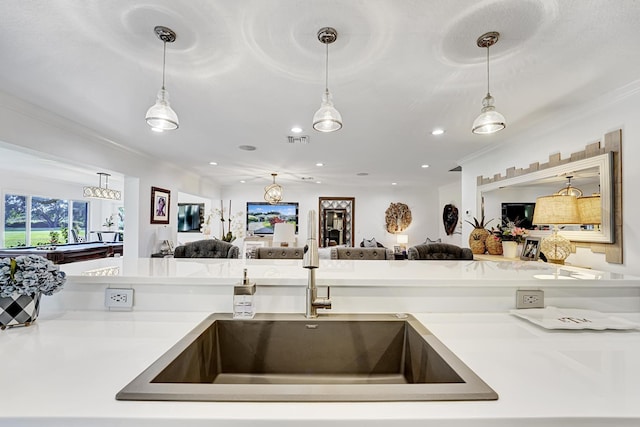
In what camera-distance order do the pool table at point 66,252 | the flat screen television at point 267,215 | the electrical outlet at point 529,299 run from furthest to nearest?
the flat screen television at point 267,215 → the pool table at point 66,252 → the electrical outlet at point 529,299

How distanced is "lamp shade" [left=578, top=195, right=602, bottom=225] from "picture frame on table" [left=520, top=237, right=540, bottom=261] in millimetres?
517

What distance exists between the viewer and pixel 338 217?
8172 millimetres

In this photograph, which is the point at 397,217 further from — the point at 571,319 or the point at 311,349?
the point at 311,349

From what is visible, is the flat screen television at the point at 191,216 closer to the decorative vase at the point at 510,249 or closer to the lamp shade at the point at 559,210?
the decorative vase at the point at 510,249

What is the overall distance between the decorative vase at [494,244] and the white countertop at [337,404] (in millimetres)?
2946

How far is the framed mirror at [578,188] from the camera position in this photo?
233cm

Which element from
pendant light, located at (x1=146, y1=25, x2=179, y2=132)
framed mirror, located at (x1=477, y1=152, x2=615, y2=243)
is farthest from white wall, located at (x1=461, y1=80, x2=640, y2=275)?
pendant light, located at (x1=146, y1=25, x2=179, y2=132)

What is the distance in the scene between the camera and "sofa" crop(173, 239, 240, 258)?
3613mm

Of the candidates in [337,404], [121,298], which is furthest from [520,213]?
[121,298]

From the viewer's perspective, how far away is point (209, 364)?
3.28 feet

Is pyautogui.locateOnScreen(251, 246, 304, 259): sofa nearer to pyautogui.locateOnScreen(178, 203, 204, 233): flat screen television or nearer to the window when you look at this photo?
pyautogui.locateOnScreen(178, 203, 204, 233): flat screen television

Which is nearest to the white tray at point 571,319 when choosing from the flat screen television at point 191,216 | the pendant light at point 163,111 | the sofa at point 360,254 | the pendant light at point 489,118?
the pendant light at point 489,118

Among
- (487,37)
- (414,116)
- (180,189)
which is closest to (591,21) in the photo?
(487,37)

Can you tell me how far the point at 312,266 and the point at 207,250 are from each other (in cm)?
306
